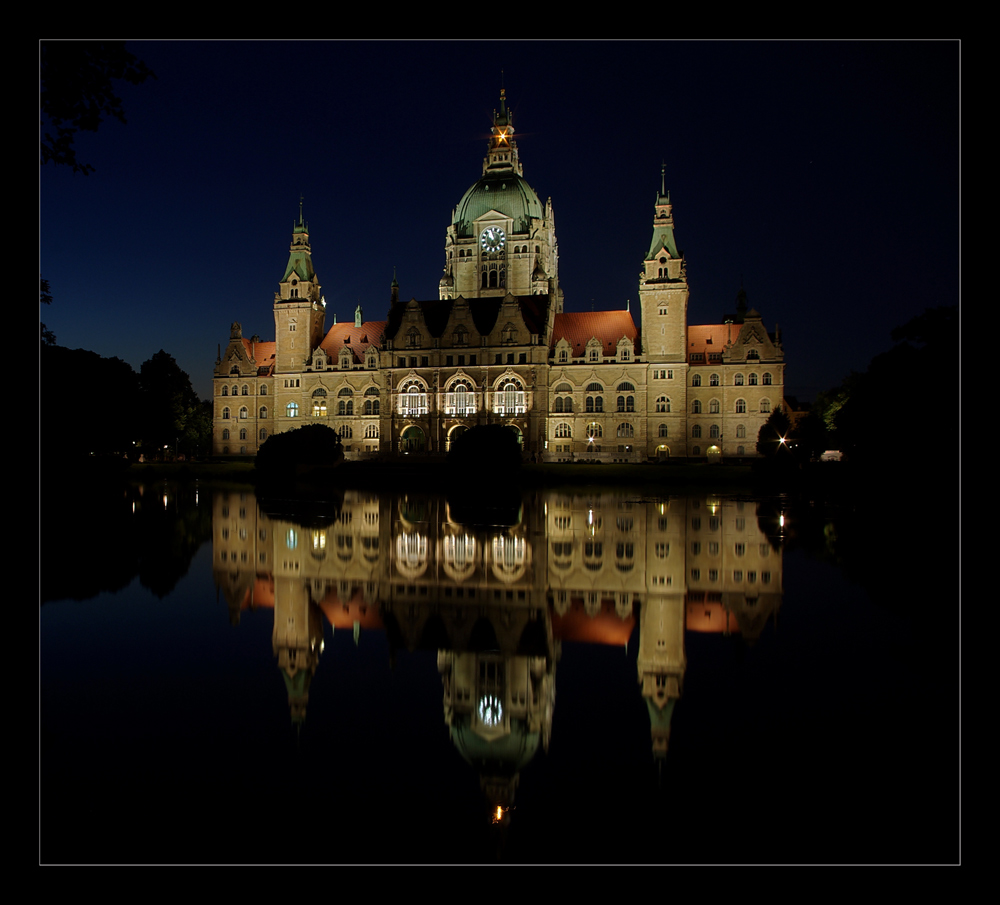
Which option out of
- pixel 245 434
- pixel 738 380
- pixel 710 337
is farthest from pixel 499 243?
pixel 245 434

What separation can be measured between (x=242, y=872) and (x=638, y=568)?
11.3m

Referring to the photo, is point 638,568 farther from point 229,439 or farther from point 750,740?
point 229,439

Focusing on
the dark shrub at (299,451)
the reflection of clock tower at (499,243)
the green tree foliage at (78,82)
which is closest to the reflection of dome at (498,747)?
the green tree foliage at (78,82)

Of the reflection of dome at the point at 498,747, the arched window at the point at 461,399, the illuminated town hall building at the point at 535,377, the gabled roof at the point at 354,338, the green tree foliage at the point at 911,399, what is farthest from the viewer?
the gabled roof at the point at 354,338

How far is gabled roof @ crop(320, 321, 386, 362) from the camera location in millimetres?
87662

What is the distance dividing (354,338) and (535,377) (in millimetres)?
28001

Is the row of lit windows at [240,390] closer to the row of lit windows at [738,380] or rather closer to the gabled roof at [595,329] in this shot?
the gabled roof at [595,329]

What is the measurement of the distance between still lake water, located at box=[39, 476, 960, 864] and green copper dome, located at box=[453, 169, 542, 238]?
302ft

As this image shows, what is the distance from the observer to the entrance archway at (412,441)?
265 feet

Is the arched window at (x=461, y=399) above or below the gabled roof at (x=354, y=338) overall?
below

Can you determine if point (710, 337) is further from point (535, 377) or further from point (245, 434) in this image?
point (245, 434)

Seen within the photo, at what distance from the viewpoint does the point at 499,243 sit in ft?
319

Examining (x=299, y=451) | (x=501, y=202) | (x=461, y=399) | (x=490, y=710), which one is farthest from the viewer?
(x=501, y=202)
